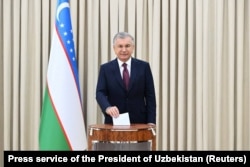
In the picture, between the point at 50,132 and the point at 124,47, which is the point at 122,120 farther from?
the point at 50,132

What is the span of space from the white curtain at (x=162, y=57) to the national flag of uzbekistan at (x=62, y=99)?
1.60 feet

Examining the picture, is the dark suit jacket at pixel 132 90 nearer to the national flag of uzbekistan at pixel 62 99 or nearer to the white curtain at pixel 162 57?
the national flag of uzbekistan at pixel 62 99

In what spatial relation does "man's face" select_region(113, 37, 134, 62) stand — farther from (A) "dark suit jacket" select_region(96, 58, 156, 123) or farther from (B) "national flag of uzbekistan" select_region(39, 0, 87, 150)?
(B) "national flag of uzbekistan" select_region(39, 0, 87, 150)

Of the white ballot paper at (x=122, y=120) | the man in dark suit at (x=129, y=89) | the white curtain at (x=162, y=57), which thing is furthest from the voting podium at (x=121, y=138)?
the white curtain at (x=162, y=57)

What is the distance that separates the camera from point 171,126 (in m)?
4.75

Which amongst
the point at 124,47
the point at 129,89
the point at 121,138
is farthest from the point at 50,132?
the point at 121,138

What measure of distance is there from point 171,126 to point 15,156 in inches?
100

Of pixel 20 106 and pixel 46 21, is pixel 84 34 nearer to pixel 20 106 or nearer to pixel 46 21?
pixel 46 21

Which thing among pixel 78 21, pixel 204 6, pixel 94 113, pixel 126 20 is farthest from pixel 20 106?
pixel 204 6

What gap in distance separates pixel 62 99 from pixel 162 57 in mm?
1264

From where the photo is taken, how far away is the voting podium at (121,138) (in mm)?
2904

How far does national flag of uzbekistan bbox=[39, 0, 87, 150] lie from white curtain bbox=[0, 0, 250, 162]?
0.49 metres

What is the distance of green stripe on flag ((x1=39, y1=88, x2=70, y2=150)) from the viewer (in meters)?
4.15

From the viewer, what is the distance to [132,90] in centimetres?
356
